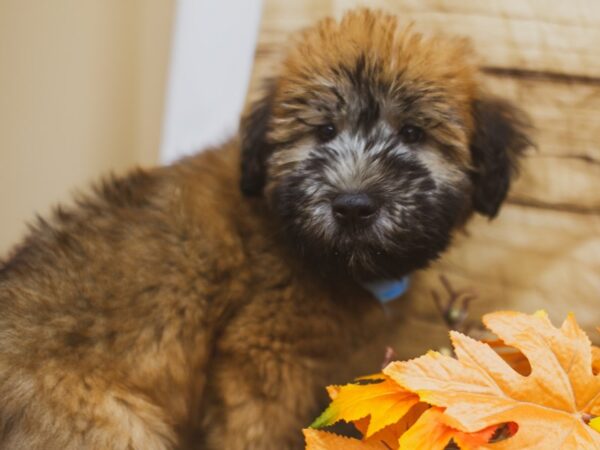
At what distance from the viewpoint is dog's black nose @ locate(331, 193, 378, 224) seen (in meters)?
1.47

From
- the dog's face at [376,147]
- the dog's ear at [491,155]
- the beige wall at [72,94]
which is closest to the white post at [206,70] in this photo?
the beige wall at [72,94]

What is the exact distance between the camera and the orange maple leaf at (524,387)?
3.33 ft

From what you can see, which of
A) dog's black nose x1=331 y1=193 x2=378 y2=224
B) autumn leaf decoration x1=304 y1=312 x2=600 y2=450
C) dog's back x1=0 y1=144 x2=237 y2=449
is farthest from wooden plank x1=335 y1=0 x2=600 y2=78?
autumn leaf decoration x1=304 y1=312 x2=600 y2=450

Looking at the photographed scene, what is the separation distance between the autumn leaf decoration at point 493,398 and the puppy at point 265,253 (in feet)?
1.46

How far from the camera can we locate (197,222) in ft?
5.81

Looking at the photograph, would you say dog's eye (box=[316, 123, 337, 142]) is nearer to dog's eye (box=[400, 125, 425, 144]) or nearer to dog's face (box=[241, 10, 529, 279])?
dog's face (box=[241, 10, 529, 279])

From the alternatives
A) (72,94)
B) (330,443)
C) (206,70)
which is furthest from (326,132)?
(72,94)

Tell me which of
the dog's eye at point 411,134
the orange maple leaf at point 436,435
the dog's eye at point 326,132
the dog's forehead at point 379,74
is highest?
the dog's forehead at point 379,74

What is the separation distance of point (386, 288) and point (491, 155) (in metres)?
0.42

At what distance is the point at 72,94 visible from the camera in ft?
9.16

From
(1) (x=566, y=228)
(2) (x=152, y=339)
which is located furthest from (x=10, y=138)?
(1) (x=566, y=228)

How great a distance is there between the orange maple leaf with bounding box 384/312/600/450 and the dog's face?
46cm

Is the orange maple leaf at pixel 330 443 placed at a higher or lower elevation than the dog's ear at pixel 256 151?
lower

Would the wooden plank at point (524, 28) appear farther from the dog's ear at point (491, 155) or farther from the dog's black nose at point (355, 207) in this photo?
the dog's black nose at point (355, 207)
